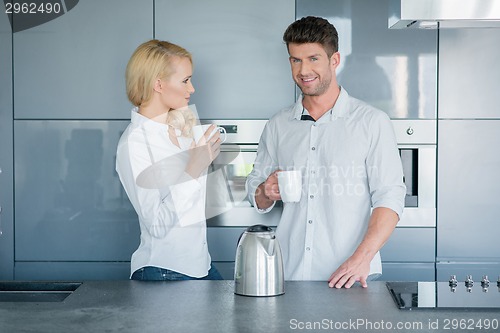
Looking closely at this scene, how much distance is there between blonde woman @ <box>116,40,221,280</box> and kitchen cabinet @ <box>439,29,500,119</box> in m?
1.15

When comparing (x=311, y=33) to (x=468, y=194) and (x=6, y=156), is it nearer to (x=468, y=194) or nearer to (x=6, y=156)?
(x=468, y=194)

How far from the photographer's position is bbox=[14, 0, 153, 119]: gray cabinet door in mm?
3119

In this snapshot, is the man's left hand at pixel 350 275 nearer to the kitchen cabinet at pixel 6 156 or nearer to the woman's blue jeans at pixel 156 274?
the woman's blue jeans at pixel 156 274

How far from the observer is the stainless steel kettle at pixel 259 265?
1838 millimetres

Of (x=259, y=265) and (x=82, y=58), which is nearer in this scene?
(x=259, y=265)

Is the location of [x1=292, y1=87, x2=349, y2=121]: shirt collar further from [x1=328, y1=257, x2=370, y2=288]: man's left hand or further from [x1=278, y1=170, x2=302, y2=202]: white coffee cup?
[x1=328, y1=257, x2=370, y2=288]: man's left hand

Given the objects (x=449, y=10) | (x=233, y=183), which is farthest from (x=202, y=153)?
(x=449, y=10)

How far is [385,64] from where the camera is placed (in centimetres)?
310

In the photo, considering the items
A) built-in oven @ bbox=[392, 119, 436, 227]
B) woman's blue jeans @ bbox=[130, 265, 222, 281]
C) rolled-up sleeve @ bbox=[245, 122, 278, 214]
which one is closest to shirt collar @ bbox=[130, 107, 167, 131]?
rolled-up sleeve @ bbox=[245, 122, 278, 214]

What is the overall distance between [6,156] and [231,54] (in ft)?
3.50

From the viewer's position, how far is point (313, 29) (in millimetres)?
2318

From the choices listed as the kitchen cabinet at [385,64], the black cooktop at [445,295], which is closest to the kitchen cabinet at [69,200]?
the kitchen cabinet at [385,64]

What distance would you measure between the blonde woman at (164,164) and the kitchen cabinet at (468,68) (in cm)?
115

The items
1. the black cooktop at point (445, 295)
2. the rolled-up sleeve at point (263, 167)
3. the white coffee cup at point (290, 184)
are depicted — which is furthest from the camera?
the rolled-up sleeve at point (263, 167)
